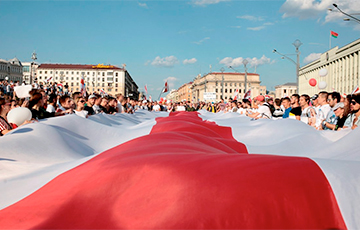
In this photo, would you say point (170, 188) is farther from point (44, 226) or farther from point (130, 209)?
point (44, 226)

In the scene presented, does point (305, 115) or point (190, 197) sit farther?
point (305, 115)

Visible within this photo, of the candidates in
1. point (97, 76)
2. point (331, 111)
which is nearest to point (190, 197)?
point (331, 111)

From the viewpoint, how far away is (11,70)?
395ft

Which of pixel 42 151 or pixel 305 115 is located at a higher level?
pixel 305 115

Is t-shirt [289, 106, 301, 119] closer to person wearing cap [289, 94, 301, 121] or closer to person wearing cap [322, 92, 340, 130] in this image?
person wearing cap [289, 94, 301, 121]

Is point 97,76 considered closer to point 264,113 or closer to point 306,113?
point 264,113

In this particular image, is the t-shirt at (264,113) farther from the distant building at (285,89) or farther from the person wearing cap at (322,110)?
the distant building at (285,89)

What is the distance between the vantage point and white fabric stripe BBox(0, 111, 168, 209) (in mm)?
3156

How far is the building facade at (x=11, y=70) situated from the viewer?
374 feet

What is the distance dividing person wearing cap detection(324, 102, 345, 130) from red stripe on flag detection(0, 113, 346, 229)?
16.4 feet

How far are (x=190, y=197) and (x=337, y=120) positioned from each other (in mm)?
5761

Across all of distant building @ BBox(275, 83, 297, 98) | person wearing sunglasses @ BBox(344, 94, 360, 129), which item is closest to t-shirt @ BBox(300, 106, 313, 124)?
person wearing sunglasses @ BBox(344, 94, 360, 129)

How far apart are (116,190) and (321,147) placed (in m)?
3.54

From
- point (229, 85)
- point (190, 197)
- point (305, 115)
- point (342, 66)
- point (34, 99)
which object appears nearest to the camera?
point (190, 197)
